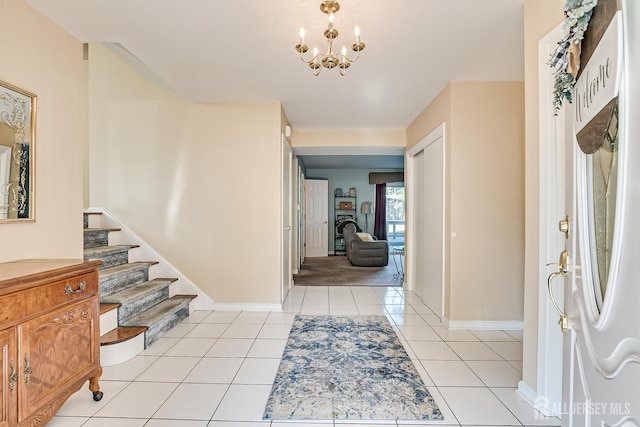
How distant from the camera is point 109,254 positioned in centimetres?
313

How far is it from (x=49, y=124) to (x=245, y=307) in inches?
99.5

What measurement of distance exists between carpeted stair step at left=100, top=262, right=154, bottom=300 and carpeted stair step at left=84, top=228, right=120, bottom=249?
36 cm

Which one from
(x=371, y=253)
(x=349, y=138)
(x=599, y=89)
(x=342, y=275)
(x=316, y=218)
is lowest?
(x=342, y=275)

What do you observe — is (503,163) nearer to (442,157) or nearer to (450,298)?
(442,157)

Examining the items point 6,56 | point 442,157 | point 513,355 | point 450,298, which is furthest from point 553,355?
point 6,56

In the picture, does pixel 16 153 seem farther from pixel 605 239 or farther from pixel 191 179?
pixel 605 239

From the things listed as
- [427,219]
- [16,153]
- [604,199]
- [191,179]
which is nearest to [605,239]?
[604,199]

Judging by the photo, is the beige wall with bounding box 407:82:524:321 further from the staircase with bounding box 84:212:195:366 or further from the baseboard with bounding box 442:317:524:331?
the staircase with bounding box 84:212:195:366

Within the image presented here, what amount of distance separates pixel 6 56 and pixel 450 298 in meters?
3.79

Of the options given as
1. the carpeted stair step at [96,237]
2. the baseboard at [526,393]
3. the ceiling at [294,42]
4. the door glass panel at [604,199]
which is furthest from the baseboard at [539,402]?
the carpeted stair step at [96,237]

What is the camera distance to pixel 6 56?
1.75 m

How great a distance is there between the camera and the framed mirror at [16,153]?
171cm

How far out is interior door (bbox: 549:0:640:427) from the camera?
67cm

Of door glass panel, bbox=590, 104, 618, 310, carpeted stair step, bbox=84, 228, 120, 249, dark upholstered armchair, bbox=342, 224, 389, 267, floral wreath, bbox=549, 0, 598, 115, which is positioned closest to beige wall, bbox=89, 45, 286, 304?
carpeted stair step, bbox=84, 228, 120, 249
